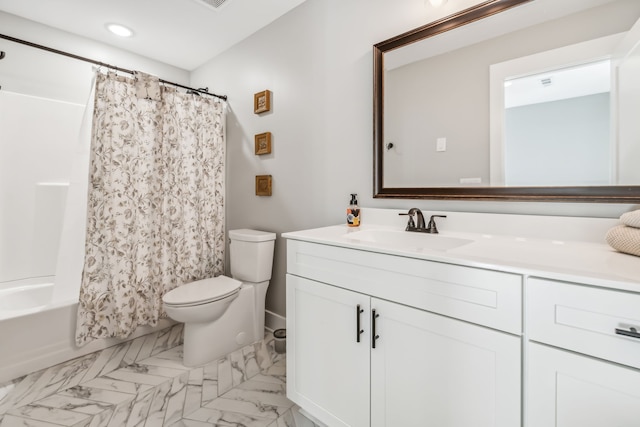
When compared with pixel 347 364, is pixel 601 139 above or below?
above

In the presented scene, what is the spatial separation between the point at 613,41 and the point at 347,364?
1526 millimetres

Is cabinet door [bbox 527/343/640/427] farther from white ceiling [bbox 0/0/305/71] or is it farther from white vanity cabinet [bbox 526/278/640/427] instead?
white ceiling [bbox 0/0/305/71]

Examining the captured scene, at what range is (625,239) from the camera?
88 centimetres

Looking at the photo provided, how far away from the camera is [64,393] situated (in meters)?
1.59

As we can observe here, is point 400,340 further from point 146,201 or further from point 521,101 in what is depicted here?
point 146,201

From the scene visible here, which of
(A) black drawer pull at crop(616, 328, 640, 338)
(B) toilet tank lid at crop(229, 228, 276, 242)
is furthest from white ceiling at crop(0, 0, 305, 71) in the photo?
(A) black drawer pull at crop(616, 328, 640, 338)

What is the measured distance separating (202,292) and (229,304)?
7.8 inches

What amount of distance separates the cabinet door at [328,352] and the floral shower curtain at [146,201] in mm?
1378

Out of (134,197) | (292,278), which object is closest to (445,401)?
(292,278)

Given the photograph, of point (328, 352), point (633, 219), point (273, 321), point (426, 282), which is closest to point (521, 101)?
point (633, 219)

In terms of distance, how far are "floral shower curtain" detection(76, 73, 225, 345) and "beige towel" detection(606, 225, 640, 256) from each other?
8.05 feet

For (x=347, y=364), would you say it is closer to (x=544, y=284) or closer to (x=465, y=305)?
(x=465, y=305)

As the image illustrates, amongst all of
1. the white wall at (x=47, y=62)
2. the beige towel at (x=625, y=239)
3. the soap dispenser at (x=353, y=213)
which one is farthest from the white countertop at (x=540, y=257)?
the white wall at (x=47, y=62)

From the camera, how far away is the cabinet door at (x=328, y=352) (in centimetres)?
113
